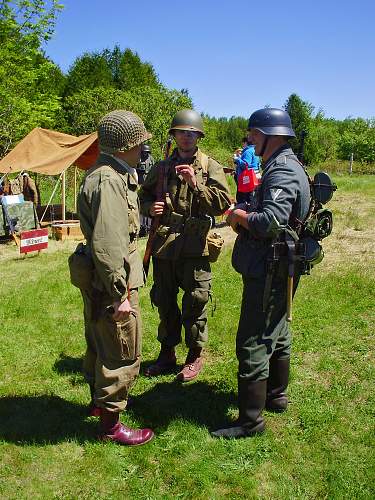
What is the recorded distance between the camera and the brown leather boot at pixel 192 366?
436cm

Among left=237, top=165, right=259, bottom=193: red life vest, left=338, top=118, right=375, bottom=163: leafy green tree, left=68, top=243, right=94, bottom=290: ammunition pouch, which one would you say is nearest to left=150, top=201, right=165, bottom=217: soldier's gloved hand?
left=68, top=243, right=94, bottom=290: ammunition pouch

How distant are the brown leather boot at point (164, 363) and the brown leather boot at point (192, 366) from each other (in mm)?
177

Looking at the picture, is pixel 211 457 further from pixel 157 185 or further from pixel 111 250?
pixel 157 185

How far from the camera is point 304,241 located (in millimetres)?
3307

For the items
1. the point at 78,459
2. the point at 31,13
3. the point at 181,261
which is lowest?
the point at 78,459

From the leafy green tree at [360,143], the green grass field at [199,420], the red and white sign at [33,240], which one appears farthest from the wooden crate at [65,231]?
the leafy green tree at [360,143]

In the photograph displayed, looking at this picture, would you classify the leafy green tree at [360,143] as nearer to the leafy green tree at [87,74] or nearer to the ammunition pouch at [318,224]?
the leafy green tree at [87,74]

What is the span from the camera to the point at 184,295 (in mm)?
4305

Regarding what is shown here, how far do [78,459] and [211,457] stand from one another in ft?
3.02

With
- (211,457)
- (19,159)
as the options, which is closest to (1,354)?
(211,457)

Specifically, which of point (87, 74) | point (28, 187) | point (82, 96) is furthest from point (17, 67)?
point (87, 74)

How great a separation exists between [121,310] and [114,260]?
0.34 m

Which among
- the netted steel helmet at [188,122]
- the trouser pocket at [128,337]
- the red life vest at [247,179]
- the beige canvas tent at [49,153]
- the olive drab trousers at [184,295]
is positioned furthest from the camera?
the beige canvas tent at [49,153]

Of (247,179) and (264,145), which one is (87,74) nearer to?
(247,179)
